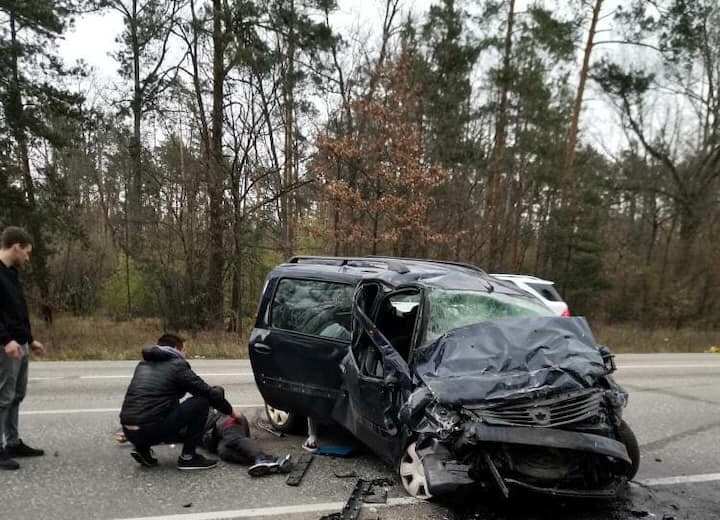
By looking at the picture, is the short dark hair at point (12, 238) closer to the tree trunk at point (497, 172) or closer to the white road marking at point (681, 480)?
the white road marking at point (681, 480)

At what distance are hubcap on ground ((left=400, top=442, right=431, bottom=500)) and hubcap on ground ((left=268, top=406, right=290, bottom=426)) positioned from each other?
2.05 m

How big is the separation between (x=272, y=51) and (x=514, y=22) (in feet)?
35.0

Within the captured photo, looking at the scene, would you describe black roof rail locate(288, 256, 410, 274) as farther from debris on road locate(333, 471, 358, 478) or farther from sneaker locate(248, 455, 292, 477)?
sneaker locate(248, 455, 292, 477)

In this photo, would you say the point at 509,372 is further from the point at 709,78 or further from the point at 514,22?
the point at 709,78

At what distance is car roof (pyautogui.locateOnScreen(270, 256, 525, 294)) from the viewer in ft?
16.4

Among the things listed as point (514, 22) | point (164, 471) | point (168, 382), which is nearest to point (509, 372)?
point (168, 382)

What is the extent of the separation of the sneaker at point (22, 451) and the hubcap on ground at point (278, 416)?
2.20 m

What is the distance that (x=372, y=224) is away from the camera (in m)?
19.6

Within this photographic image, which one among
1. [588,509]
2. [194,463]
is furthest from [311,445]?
[588,509]

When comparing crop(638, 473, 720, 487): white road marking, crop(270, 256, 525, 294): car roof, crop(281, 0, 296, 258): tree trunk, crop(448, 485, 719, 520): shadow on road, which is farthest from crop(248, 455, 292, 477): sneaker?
crop(281, 0, 296, 258): tree trunk

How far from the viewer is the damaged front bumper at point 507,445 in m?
3.60

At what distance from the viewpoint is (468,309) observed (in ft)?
15.7

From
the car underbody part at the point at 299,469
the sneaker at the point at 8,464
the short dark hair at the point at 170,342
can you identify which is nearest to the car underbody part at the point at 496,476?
the car underbody part at the point at 299,469

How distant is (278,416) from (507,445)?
3.18 m
